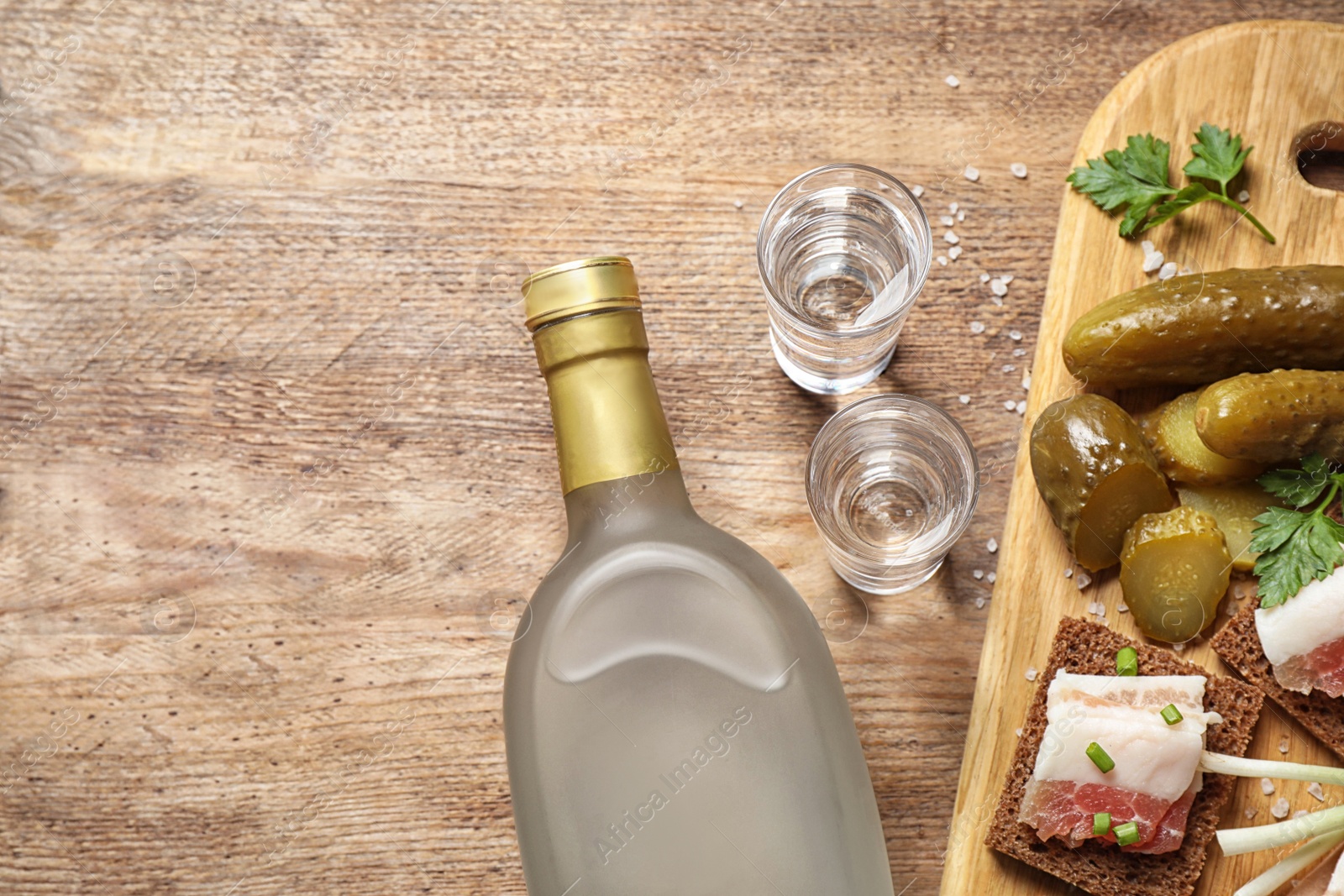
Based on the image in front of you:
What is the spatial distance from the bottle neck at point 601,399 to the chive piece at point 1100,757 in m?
0.75

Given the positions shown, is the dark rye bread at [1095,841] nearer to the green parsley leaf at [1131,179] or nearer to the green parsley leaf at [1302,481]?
the green parsley leaf at [1302,481]

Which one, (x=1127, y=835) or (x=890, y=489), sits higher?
→ (x=890, y=489)

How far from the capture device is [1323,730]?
51.0 inches

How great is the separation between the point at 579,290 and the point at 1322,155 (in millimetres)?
1290

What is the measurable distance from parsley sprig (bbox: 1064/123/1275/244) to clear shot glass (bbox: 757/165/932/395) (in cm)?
29

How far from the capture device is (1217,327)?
125 cm

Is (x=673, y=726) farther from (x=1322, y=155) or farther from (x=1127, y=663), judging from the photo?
(x=1322, y=155)

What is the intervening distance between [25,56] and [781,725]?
1.62 metres

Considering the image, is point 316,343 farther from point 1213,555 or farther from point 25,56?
point 1213,555

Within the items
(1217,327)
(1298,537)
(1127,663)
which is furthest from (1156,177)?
(1127,663)

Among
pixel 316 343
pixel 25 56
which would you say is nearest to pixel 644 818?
pixel 316 343

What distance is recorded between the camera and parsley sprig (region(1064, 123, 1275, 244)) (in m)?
1.37

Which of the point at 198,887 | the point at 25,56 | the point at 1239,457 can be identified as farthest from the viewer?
the point at 25,56

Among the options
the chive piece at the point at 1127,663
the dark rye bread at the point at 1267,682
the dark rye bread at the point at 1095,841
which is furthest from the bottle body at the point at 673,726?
the dark rye bread at the point at 1267,682
